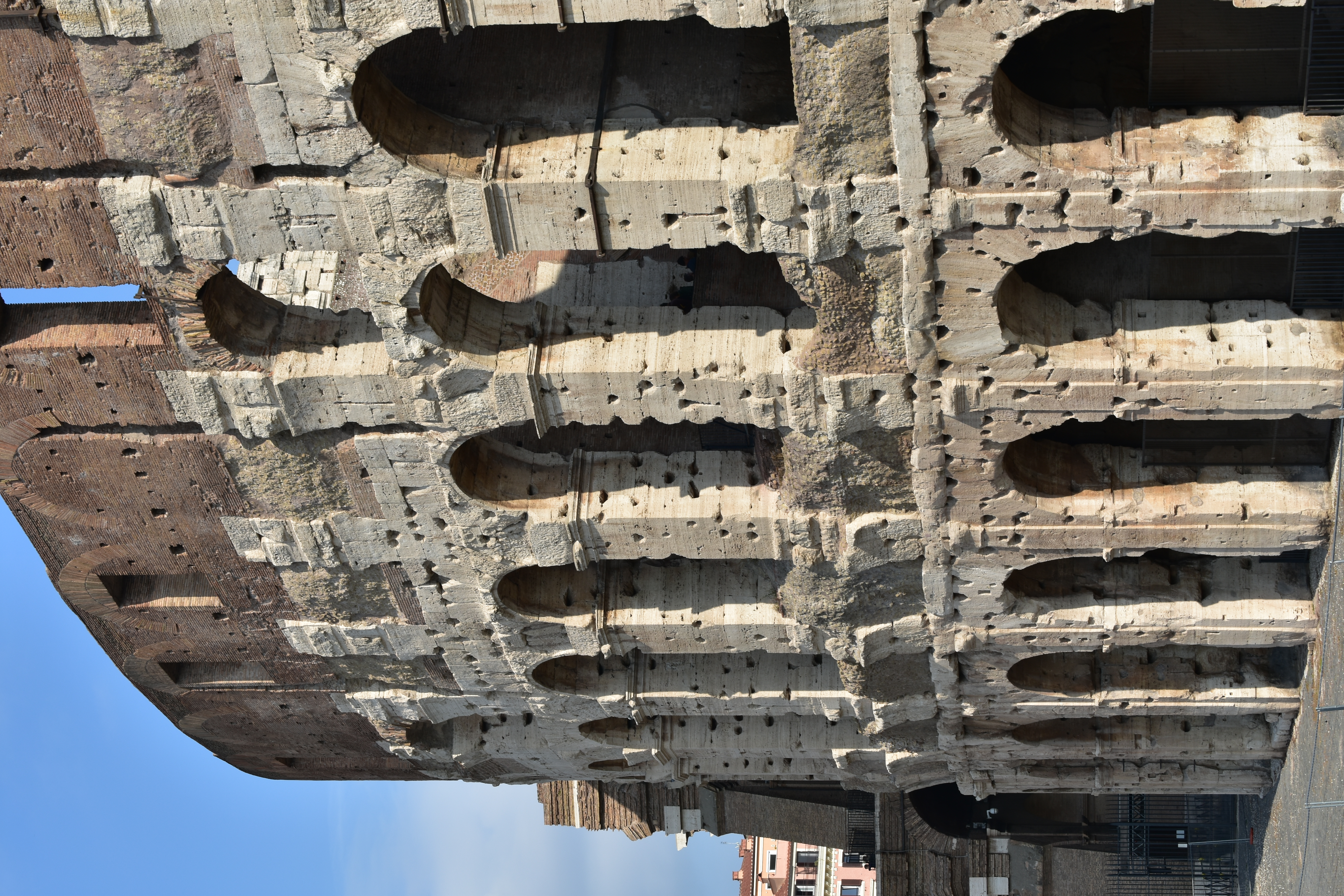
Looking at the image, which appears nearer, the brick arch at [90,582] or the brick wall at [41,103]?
the brick wall at [41,103]

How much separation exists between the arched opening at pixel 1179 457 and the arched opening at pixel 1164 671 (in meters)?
2.14

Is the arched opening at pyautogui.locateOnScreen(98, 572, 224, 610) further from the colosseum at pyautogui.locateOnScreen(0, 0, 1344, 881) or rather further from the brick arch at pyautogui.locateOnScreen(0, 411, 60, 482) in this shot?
the brick arch at pyautogui.locateOnScreen(0, 411, 60, 482)

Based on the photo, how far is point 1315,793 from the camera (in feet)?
38.8

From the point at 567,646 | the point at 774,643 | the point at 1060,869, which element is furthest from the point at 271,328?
the point at 1060,869

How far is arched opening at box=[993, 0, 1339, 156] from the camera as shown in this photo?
28.0ft

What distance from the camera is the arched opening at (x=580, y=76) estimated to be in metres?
9.54

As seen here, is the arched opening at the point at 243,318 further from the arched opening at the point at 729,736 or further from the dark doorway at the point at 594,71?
the arched opening at the point at 729,736

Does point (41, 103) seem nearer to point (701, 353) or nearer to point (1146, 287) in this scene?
point (701, 353)

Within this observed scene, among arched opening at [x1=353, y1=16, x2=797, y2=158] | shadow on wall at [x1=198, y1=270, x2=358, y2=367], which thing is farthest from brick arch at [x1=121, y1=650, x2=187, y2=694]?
arched opening at [x1=353, y1=16, x2=797, y2=158]

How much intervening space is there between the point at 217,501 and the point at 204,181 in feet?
10.8

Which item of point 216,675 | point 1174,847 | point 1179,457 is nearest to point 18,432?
point 216,675

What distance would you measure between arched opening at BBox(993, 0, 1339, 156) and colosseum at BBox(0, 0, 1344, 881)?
0.08 feet

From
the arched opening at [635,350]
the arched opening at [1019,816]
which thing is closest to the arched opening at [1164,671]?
the arched opening at [635,350]

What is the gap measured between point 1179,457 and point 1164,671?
272 cm
